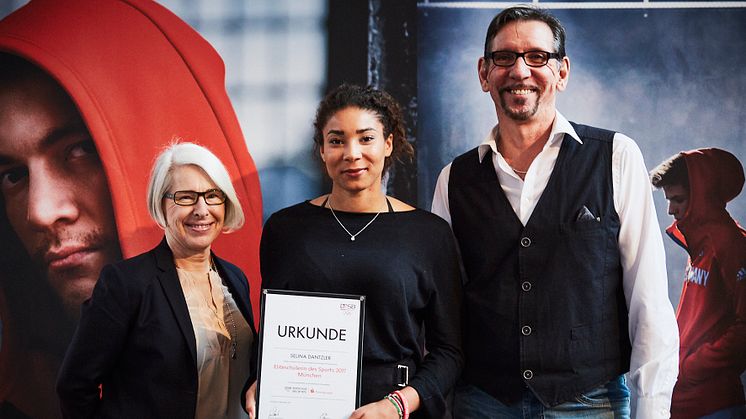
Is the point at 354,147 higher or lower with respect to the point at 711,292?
higher

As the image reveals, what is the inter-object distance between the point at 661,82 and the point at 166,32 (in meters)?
2.16

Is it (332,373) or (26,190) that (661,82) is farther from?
(26,190)

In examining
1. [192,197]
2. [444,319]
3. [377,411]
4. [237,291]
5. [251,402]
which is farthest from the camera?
[237,291]

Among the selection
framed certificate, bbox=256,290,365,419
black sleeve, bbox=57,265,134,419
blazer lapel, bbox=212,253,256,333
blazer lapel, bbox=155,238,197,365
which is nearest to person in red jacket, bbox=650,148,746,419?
framed certificate, bbox=256,290,365,419

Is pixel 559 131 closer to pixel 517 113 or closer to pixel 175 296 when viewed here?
pixel 517 113

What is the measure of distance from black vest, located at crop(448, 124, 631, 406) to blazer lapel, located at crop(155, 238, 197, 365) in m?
0.89

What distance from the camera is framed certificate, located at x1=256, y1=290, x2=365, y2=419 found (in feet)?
6.79

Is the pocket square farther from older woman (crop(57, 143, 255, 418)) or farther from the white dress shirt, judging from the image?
older woman (crop(57, 143, 255, 418))

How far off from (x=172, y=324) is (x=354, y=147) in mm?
783

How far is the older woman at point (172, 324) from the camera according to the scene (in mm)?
2227

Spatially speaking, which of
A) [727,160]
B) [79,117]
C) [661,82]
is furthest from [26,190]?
[727,160]

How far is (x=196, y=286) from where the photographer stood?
95.1 inches

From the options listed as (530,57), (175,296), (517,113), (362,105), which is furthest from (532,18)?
(175,296)

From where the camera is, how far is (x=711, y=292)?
308 cm
